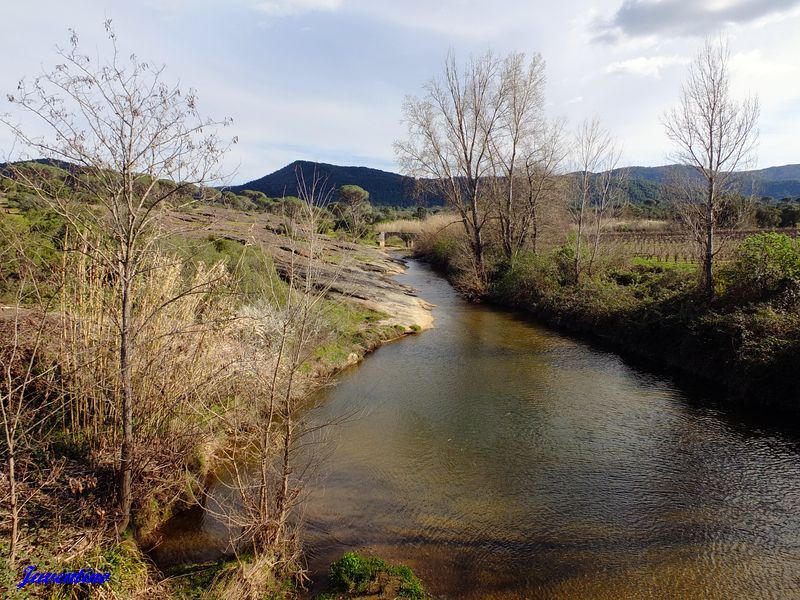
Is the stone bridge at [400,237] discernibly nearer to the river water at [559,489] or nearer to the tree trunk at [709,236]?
the tree trunk at [709,236]

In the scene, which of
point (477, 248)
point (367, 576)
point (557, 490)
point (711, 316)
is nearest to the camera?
point (367, 576)

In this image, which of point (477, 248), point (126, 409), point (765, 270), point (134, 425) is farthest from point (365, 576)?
point (477, 248)

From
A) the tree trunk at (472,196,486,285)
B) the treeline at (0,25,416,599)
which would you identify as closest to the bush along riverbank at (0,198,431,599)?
the treeline at (0,25,416,599)

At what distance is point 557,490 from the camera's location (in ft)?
23.1

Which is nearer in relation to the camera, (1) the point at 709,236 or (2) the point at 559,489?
(2) the point at 559,489

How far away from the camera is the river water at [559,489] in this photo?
17.5ft

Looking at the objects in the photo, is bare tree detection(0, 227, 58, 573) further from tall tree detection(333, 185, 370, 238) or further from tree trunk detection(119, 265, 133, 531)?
tall tree detection(333, 185, 370, 238)

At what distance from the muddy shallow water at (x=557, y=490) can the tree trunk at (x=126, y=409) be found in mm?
1022

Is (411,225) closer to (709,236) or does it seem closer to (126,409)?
(709,236)

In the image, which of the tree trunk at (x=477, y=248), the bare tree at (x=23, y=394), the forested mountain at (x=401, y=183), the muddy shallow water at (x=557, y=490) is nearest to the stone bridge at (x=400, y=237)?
the forested mountain at (x=401, y=183)

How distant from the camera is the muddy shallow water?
534 centimetres

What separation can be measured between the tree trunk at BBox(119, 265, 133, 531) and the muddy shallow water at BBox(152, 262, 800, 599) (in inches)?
40.2

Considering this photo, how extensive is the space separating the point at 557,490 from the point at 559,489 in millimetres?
49

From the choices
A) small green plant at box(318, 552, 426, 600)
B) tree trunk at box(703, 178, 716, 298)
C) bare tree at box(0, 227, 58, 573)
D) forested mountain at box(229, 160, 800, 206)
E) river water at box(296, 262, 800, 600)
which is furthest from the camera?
forested mountain at box(229, 160, 800, 206)
